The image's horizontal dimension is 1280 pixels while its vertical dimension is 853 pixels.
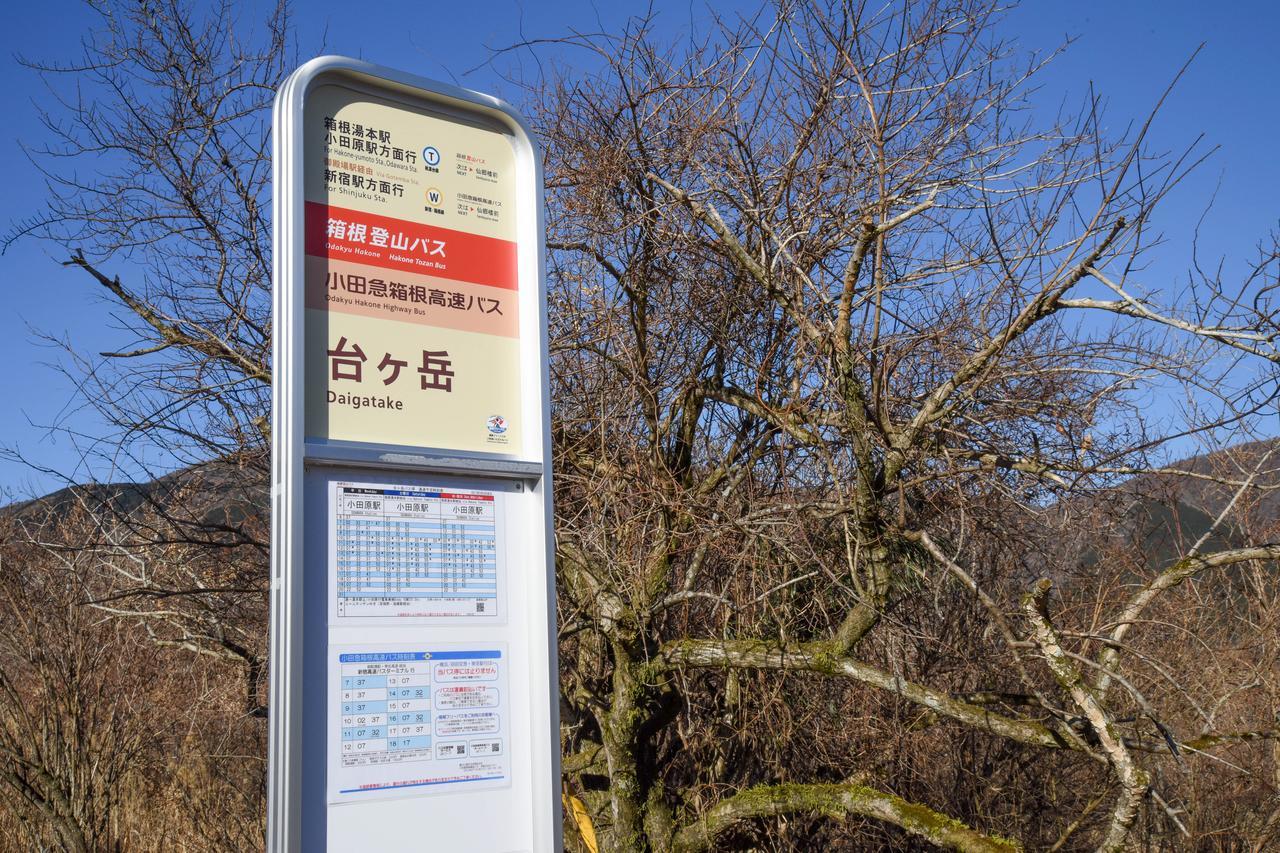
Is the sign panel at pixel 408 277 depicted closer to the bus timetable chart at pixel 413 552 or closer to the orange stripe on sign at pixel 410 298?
the orange stripe on sign at pixel 410 298

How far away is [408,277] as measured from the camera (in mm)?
2748

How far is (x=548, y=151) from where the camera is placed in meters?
6.01

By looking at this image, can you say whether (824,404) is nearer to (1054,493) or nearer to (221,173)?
(1054,493)

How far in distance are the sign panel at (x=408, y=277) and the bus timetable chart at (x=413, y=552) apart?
0.14 m

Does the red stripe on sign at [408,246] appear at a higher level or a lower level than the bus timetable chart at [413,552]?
higher

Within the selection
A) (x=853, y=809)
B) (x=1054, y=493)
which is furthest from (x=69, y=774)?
(x=1054, y=493)

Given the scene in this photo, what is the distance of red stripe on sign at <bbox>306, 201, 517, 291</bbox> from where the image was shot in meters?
2.65

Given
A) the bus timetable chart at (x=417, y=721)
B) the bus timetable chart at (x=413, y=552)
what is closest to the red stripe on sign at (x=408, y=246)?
the bus timetable chart at (x=413, y=552)

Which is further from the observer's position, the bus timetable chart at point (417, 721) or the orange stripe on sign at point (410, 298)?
the orange stripe on sign at point (410, 298)

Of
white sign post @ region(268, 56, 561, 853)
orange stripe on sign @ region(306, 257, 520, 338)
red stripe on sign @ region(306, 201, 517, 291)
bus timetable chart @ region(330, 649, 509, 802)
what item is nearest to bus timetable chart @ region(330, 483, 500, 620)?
white sign post @ region(268, 56, 561, 853)

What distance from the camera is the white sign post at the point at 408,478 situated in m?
2.44

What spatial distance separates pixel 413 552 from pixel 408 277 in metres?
0.65

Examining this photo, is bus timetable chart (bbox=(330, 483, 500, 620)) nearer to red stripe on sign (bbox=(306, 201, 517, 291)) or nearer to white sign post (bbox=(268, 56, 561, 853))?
white sign post (bbox=(268, 56, 561, 853))

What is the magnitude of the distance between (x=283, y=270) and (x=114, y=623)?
6.91 m
